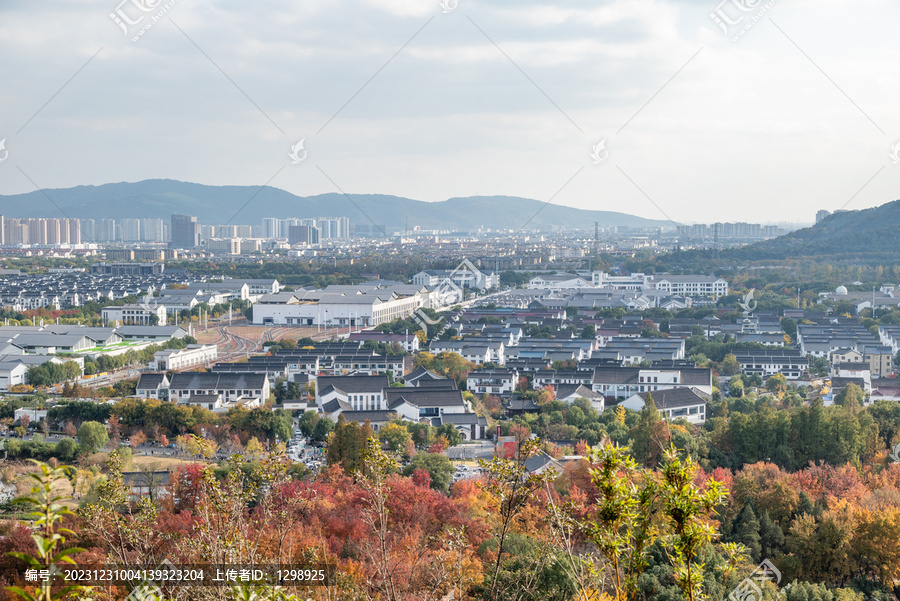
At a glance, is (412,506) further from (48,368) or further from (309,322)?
(309,322)

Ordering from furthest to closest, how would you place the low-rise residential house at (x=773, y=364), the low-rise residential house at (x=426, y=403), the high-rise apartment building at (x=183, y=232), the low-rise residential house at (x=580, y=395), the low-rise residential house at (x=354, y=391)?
1. the high-rise apartment building at (x=183, y=232)
2. the low-rise residential house at (x=773, y=364)
3. the low-rise residential house at (x=580, y=395)
4. the low-rise residential house at (x=354, y=391)
5. the low-rise residential house at (x=426, y=403)

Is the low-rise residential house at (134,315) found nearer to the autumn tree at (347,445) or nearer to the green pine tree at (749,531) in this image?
the autumn tree at (347,445)

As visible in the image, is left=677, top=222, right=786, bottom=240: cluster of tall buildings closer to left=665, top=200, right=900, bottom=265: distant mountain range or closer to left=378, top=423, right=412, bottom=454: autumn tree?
left=665, top=200, right=900, bottom=265: distant mountain range

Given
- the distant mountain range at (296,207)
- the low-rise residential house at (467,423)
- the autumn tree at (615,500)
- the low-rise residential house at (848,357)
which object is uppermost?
the distant mountain range at (296,207)

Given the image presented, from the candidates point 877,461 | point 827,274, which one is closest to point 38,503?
point 877,461

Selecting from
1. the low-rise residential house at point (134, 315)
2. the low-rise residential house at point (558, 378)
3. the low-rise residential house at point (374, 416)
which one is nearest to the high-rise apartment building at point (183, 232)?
the low-rise residential house at point (134, 315)

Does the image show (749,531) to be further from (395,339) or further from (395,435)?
(395,339)

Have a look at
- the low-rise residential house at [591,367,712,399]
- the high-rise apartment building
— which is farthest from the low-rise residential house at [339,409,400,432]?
the high-rise apartment building
